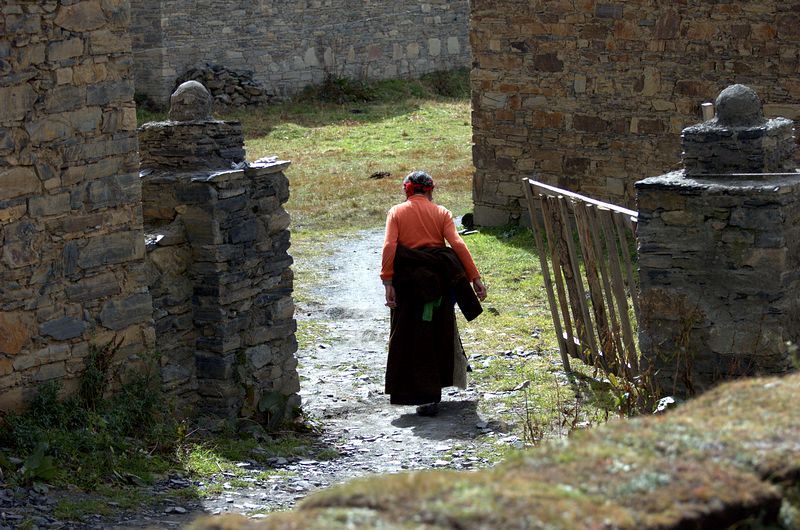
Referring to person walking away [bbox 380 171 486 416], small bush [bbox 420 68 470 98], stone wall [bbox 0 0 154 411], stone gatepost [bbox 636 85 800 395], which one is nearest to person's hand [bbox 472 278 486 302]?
person walking away [bbox 380 171 486 416]

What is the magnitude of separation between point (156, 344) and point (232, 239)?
764 millimetres

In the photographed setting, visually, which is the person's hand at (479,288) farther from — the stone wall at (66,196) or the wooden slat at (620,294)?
the stone wall at (66,196)

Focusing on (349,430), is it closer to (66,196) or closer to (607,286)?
(607,286)

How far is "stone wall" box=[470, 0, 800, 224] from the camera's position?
10945mm

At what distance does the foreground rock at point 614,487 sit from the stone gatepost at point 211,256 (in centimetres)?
423

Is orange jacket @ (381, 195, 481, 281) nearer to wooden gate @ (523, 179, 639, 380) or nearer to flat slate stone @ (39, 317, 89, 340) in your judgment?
wooden gate @ (523, 179, 639, 380)

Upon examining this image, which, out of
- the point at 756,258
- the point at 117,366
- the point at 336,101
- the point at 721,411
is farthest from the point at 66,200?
the point at 336,101

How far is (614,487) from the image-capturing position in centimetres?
273

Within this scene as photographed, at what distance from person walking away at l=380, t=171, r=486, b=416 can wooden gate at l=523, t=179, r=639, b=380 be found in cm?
71

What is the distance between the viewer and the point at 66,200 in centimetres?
616

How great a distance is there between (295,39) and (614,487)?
21.6 metres

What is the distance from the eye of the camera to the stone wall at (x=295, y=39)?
70.5 ft

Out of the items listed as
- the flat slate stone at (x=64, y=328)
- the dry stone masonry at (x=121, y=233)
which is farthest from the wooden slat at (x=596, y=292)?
the flat slate stone at (x=64, y=328)

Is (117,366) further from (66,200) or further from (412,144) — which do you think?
(412,144)
